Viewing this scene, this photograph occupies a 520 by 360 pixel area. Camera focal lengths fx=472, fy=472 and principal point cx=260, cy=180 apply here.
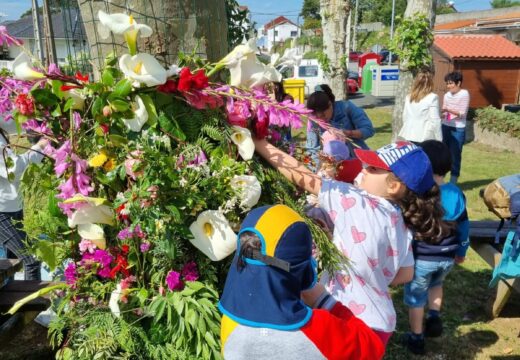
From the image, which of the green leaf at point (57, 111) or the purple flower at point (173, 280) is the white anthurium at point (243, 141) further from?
the green leaf at point (57, 111)

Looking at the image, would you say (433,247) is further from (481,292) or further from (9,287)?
(9,287)

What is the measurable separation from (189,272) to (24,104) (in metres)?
0.70

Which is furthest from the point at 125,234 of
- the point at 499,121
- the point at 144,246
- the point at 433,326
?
the point at 499,121

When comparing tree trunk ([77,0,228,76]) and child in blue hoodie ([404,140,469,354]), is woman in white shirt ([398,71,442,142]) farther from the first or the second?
tree trunk ([77,0,228,76])

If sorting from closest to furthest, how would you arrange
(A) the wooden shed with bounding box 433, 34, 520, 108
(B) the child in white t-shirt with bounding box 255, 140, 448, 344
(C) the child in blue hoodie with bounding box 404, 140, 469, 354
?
(B) the child in white t-shirt with bounding box 255, 140, 448, 344 → (C) the child in blue hoodie with bounding box 404, 140, 469, 354 → (A) the wooden shed with bounding box 433, 34, 520, 108

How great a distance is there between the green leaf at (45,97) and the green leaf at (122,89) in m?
0.19

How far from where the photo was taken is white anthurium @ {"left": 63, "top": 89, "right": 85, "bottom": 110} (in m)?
1.40

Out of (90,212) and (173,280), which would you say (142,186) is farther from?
(173,280)

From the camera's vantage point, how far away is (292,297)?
Answer: 137cm

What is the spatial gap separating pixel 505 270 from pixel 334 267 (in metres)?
2.28

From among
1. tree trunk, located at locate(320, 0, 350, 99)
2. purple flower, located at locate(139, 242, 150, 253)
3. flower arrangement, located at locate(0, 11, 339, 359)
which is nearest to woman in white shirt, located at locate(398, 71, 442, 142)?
tree trunk, located at locate(320, 0, 350, 99)

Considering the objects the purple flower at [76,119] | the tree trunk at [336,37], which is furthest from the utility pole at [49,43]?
the tree trunk at [336,37]

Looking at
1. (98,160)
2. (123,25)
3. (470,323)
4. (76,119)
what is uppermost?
(123,25)

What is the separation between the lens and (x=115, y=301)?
147 cm
